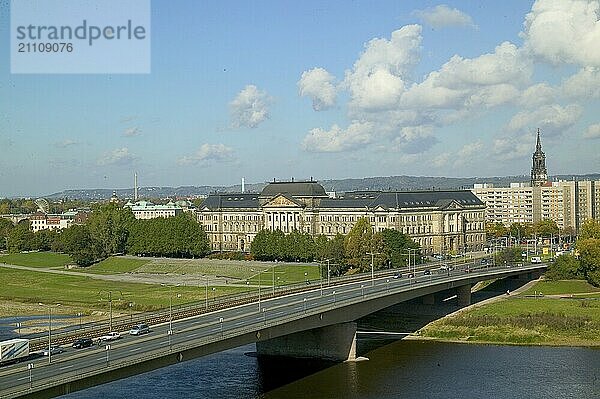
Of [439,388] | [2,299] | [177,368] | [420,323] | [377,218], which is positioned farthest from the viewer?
[377,218]

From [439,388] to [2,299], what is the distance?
68.8m

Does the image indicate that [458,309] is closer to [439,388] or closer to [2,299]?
[439,388]

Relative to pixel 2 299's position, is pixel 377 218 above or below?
above

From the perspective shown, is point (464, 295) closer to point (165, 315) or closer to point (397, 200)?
point (165, 315)

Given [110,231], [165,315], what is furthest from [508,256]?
[110,231]

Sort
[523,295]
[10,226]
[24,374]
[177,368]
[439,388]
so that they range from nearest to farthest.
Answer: [24,374] < [439,388] < [177,368] < [523,295] < [10,226]

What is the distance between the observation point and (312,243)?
129 meters

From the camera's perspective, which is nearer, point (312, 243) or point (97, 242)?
point (312, 243)

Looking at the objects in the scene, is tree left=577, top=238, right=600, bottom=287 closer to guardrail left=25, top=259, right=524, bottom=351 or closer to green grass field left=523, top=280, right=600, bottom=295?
green grass field left=523, top=280, right=600, bottom=295

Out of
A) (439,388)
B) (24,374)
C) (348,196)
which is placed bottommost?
(439,388)

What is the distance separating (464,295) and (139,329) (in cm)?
4400

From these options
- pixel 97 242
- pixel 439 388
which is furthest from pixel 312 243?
pixel 439 388

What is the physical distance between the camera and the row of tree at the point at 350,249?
366 feet

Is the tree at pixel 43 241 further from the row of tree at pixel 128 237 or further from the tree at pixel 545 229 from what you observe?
the tree at pixel 545 229
